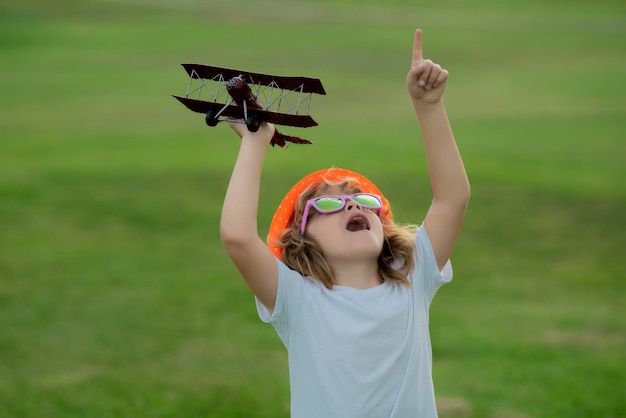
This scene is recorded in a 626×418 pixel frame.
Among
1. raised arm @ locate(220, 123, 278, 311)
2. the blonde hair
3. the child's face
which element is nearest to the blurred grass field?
the blonde hair

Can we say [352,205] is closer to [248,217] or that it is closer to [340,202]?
[340,202]

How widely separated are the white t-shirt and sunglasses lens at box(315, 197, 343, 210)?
0.23m

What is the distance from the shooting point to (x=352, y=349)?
304 cm

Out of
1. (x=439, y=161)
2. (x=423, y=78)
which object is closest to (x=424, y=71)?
(x=423, y=78)

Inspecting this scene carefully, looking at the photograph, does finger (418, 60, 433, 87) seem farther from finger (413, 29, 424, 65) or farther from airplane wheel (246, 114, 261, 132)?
airplane wheel (246, 114, 261, 132)

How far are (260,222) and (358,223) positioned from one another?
7.79 m

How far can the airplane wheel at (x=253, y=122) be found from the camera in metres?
3.00

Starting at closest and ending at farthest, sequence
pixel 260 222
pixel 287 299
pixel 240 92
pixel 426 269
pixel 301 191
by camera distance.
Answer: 1. pixel 240 92
2. pixel 287 299
3. pixel 426 269
4. pixel 301 191
5. pixel 260 222

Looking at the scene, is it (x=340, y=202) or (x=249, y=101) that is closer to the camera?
(x=249, y=101)

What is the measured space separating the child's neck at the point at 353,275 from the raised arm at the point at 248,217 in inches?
9.5

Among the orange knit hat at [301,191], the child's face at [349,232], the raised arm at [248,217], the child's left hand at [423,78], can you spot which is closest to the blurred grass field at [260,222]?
the orange knit hat at [301,191]

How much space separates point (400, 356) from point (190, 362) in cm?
405

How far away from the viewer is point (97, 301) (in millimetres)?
8359

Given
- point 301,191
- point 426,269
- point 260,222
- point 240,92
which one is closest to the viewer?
point 240,92
